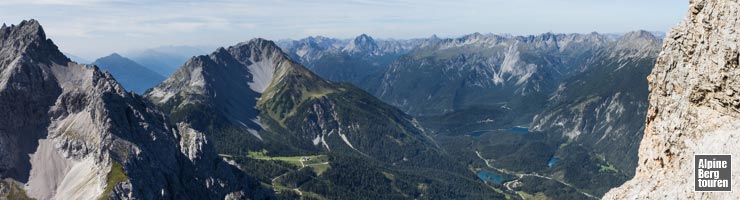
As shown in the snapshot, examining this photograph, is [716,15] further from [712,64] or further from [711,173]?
[711,173]

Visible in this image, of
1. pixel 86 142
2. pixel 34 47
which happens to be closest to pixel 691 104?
pixel 86 142

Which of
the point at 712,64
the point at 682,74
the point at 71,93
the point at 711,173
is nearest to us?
the point at 711,173

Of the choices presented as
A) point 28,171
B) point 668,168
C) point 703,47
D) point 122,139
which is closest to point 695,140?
point 668,168

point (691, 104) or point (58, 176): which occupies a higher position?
point (691, 104)

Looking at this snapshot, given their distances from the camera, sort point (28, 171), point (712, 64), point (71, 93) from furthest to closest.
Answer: point (71, 93), point (28, 171), point (712, 64)


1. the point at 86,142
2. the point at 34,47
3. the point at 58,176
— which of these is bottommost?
the point at 58,176

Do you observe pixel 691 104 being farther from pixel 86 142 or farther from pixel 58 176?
pixel 58 176

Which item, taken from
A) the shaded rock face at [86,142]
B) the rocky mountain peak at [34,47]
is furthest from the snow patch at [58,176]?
the rocky mountain peak at [34,47]
